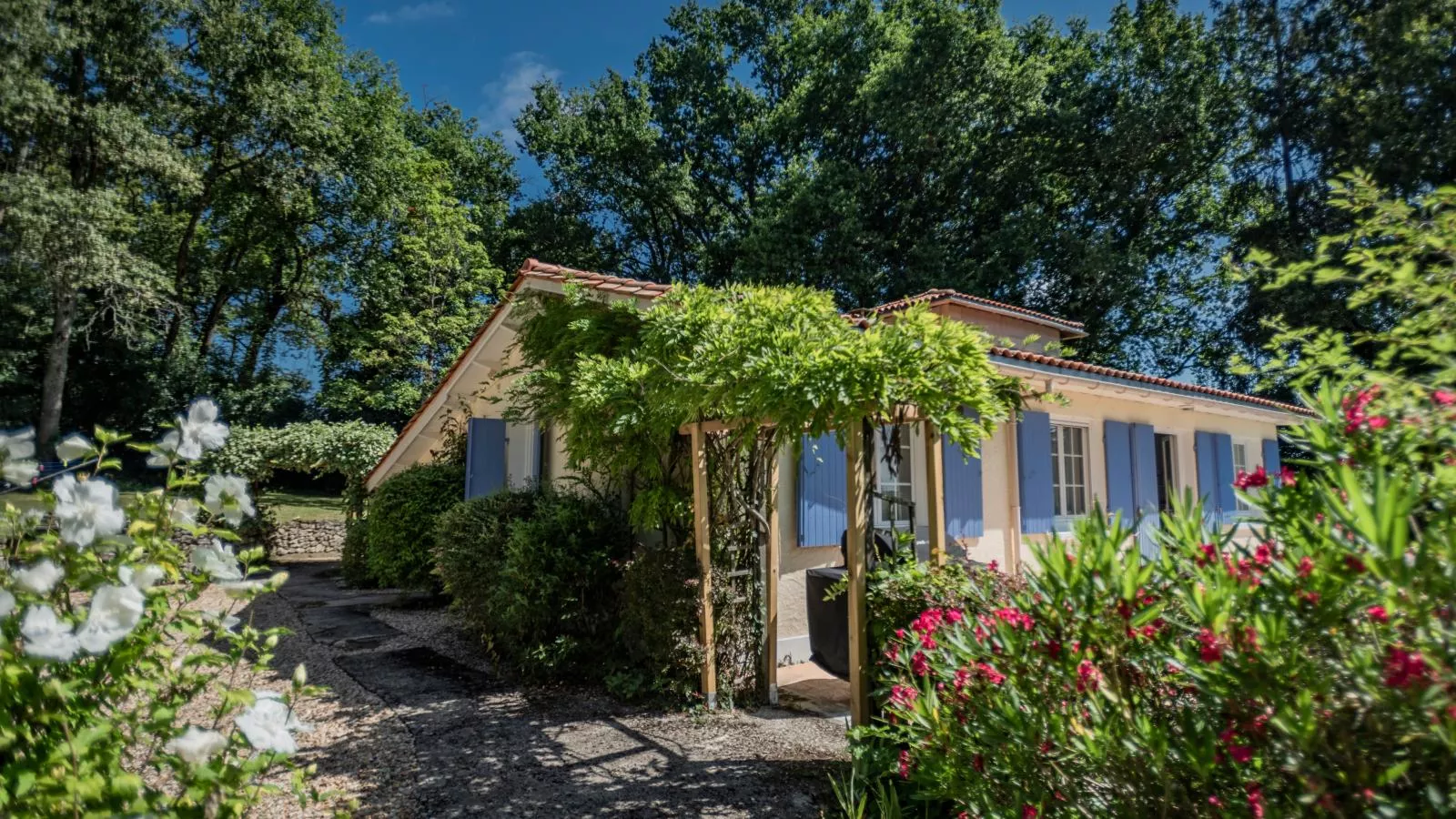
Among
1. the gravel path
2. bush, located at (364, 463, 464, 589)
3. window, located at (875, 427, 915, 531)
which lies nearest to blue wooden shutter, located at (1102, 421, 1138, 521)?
window, located at (875, 427, 915, 531)

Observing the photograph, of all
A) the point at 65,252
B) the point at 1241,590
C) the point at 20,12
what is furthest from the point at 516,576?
the point at 20,12

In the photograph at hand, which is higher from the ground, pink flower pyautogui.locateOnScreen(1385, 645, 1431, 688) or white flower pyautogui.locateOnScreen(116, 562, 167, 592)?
white flower pyautogui.locateOnScreen(116, 562, 167, 592)

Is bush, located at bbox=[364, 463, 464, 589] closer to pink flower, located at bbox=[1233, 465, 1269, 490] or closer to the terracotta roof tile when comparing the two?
the terracotta roof tile

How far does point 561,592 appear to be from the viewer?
592cm

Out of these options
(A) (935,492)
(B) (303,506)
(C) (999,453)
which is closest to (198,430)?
(A) (935,492)

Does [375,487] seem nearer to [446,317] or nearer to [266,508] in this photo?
[266,508]

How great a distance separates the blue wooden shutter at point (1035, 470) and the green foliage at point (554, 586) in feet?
14.5

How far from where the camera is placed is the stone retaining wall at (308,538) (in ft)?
57.2

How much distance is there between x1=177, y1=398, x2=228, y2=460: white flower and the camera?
1683 mm

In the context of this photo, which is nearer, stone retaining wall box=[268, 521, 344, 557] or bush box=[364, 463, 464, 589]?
bush box=[364, 463, 464, 589]

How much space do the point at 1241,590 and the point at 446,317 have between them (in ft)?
73.8

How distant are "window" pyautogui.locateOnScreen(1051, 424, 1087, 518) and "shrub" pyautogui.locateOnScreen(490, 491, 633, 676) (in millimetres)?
5660

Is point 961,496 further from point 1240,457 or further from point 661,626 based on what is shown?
point 1240,457

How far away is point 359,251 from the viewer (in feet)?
75.5
